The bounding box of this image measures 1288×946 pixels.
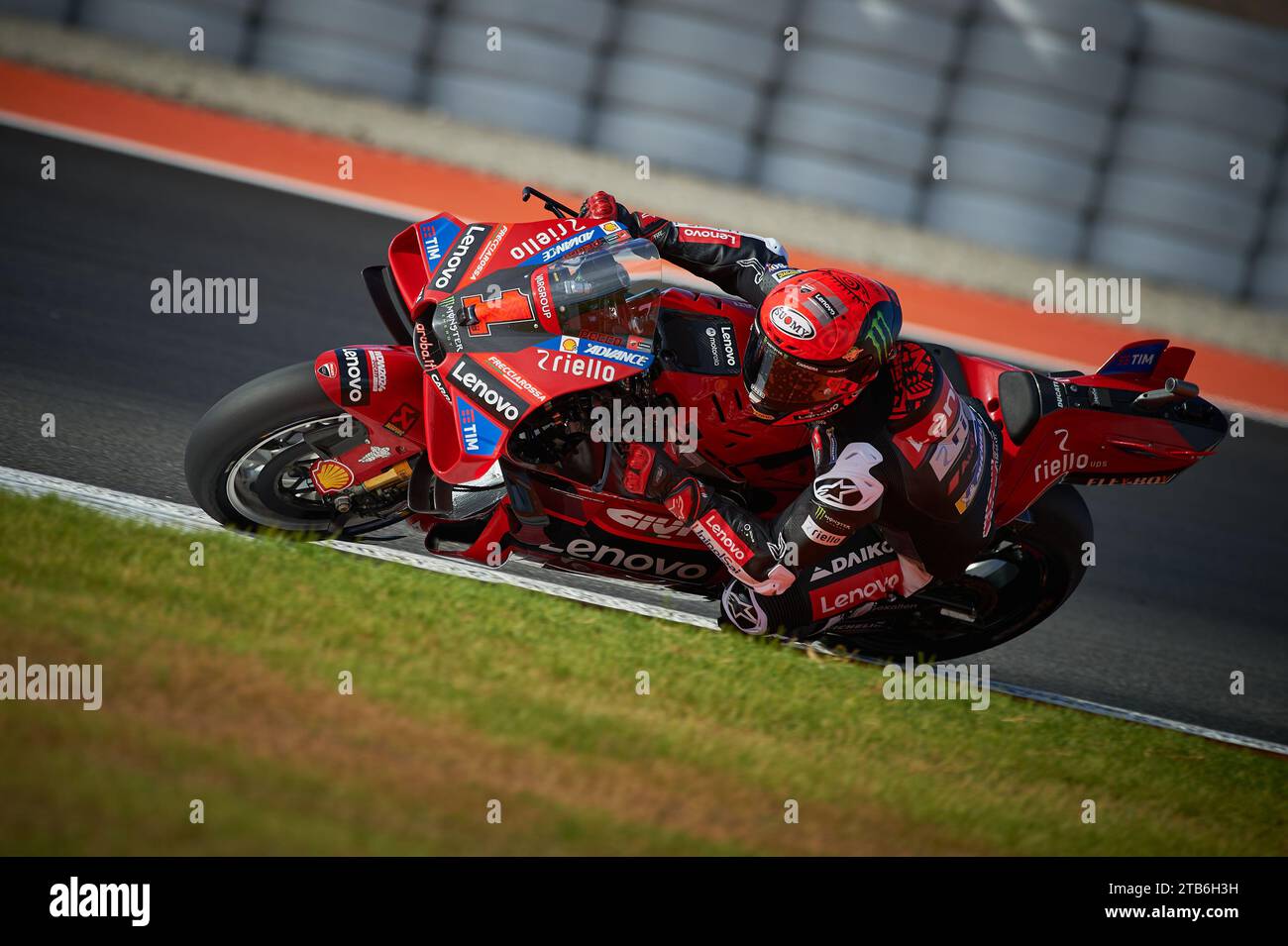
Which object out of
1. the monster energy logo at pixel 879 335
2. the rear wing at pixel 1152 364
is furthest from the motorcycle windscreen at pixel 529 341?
the rear wing at pixel 1152 364

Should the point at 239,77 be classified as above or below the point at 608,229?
above

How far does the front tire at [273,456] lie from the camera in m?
4.27

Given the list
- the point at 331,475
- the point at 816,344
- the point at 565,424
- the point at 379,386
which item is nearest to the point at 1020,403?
the point at 816,344

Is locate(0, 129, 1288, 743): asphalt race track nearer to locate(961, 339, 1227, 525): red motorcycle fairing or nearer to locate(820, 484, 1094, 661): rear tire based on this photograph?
locate(820, 484, 1094, 661): rear tire

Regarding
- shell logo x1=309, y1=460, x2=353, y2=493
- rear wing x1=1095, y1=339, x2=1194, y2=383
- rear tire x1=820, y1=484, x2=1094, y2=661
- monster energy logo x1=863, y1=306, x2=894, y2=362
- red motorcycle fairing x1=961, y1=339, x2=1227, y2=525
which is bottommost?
rear tire x1=820, y1=484, x2=1094, y2=661

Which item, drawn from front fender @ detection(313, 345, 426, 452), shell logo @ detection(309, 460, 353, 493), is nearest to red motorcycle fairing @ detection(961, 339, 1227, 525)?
front fender @ detection(313, 345, 426, 452)

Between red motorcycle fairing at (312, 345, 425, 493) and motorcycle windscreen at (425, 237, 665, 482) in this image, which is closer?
motorcycle windscreen at (425, 237, 665, 482)

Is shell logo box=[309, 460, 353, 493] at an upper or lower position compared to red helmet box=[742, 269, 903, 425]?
lower

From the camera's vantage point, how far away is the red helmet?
4008 mm

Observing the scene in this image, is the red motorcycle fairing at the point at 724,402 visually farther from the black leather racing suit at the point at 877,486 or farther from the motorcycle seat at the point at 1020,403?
the motorcycle seat at the point at 1020,403

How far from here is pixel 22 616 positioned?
3697 millimetres

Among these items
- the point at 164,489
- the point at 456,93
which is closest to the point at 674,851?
the point at 164,489
